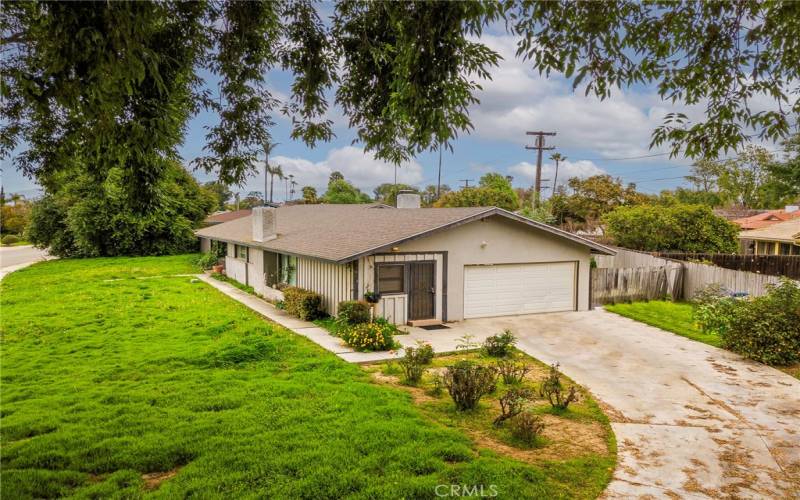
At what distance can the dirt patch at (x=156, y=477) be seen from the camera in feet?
17.2

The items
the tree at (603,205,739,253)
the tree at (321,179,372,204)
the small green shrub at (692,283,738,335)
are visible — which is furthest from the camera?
the tree at (321,179,372,204)

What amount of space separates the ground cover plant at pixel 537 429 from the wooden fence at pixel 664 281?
9911 mm

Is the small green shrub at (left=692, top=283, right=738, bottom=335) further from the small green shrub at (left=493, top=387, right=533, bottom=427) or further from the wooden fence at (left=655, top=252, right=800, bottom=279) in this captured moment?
the wooden fence at (left=655, top=252, right=800, bottom=279)

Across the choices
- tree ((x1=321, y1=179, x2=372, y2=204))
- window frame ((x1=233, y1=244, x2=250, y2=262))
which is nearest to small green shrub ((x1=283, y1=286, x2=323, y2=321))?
window frame ((x1=233, y1=244, x2=250, y2=262))

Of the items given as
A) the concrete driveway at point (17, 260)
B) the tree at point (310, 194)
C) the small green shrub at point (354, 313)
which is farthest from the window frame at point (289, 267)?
the tree at point (310, 194)

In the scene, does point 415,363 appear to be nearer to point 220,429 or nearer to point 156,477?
point 220,429

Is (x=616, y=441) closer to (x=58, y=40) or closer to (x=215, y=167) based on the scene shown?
(x=215, y=167)

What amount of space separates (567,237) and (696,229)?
13.9 metres

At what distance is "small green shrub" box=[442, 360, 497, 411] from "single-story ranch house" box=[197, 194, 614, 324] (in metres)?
5.88

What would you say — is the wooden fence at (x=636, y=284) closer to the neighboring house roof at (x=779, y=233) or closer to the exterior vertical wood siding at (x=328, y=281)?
the exterior vertical wood siding at (x=328, y=281)

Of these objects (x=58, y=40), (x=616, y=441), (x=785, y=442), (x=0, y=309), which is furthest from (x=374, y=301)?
(x=0, y=309)

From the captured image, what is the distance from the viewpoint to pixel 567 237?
16.5 metres

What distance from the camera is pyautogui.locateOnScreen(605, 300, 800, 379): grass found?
13164mm

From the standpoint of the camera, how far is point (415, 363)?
9445 millimetres
